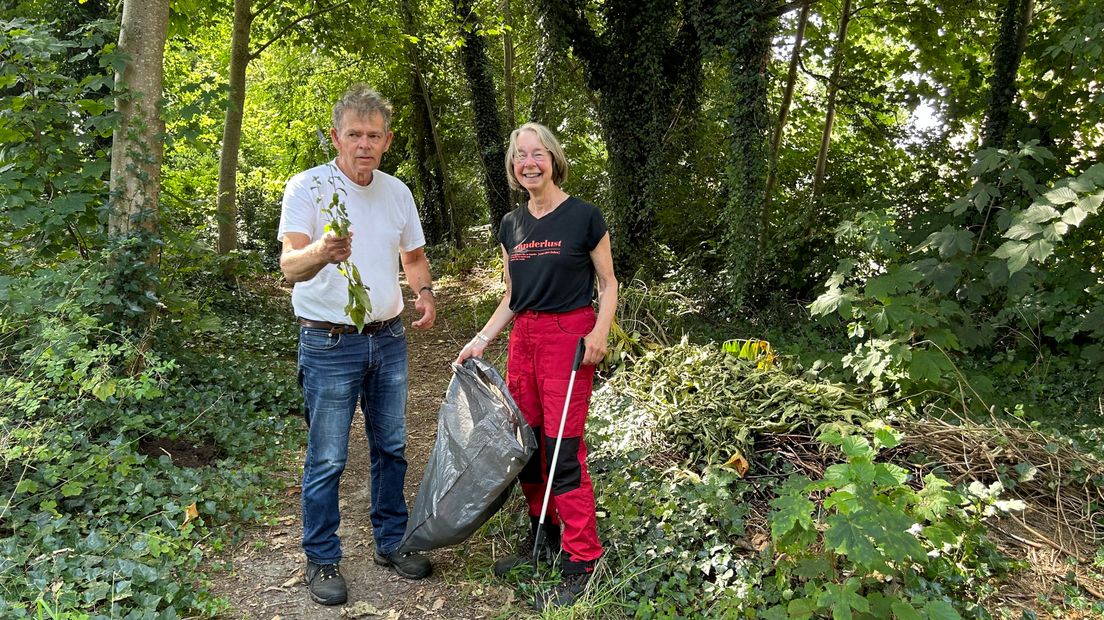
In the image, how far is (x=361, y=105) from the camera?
272cm

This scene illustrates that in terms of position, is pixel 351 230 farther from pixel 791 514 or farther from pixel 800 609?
pixel 800 609

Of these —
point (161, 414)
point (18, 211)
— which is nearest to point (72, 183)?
point (18, 211)

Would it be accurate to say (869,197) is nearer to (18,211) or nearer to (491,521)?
(491,521)

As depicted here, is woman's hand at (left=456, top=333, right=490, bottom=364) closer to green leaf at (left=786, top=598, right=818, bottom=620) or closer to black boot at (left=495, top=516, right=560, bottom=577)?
black boot at (left=495, top=516, right=560, bottom=577)

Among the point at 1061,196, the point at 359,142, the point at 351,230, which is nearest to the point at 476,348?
the point at 351,230

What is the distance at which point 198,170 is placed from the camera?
1348 cm

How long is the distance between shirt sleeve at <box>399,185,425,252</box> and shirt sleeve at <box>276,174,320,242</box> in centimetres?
45

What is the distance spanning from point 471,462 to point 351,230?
3.63 feet

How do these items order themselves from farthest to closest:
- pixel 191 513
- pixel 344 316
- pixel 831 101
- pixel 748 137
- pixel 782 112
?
pixel 782 112 → pixel 831 101 → pixel 748 137 → pixel 191 513 → pixel 344 316

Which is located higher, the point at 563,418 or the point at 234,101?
the point at 234,101

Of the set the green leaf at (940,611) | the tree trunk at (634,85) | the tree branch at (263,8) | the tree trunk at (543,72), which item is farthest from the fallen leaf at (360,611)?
the tree branch at (263,8)

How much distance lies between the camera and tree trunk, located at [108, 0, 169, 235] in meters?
4.38

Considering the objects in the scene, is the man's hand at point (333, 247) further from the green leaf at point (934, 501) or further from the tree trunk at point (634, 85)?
the tree trunk at point (634, 85)

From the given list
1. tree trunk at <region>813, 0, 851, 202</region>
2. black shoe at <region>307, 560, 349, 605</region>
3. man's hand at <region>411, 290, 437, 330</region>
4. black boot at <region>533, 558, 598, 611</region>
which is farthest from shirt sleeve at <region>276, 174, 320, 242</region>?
tree trunk at <region>813, 0, 851, 202</region>
